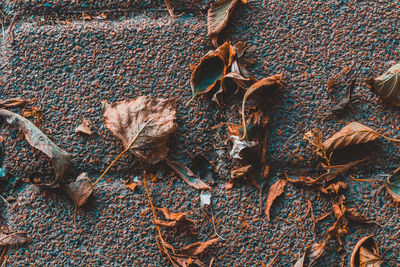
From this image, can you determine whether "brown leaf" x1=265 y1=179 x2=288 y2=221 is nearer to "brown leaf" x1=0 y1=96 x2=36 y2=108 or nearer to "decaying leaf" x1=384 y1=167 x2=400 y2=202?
"decaying leaf" x1=384 y1=167 x2=400 y2=202

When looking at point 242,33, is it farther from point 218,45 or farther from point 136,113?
point 136,113

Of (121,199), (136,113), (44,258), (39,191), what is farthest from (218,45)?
(44,258)

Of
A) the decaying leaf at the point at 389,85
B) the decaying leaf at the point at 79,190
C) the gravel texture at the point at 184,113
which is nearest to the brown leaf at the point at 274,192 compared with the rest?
the gravel texture at the point at 184,113

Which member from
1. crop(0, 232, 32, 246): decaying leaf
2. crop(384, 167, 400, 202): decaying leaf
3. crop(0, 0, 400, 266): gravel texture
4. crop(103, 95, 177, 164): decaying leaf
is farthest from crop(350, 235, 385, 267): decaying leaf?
crop(0, 232, 32, 246): decaying leaf

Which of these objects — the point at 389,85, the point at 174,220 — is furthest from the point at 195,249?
the point at 389,85

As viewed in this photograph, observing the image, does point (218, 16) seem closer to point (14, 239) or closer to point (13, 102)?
point (13, 102)

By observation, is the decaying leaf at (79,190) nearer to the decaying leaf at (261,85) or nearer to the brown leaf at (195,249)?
the brown leaf at (195,249)
